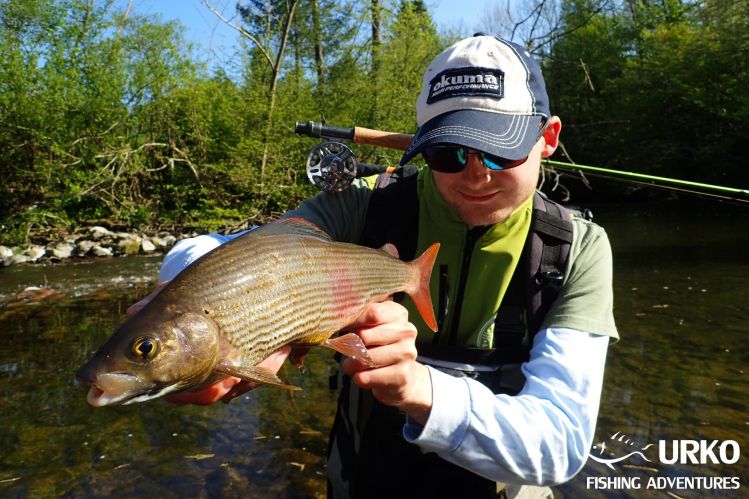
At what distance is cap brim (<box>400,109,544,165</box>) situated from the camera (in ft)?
6.86

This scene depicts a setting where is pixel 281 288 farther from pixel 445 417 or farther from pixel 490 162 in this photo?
pixel 490 162

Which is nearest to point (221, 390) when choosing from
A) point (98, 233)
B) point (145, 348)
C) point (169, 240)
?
point (145, 348)

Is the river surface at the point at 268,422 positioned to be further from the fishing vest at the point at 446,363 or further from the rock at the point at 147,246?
the rock at the point at 147,246

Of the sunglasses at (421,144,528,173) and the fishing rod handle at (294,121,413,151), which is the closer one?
the sunglasses at (421,144,528,173)

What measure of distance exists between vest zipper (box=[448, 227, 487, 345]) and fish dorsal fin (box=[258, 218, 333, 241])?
66cm

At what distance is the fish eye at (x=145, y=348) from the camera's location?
1487mm

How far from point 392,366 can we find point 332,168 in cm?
129

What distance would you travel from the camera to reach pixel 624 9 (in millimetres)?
38312

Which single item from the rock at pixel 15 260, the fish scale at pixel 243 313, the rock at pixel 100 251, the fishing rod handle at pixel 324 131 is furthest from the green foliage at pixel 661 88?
the fish scale at pixel 243 313

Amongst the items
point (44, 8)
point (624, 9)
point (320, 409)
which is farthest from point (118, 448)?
point (624, 9)

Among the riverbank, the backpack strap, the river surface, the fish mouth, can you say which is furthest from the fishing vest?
the riverbank

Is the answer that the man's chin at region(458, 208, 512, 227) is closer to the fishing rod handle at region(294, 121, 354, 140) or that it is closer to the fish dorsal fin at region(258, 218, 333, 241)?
the fish dorsal fin at region(258, 218, 333, 241)

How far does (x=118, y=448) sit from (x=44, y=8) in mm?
20091

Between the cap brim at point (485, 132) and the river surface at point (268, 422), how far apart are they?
332 centimetres
